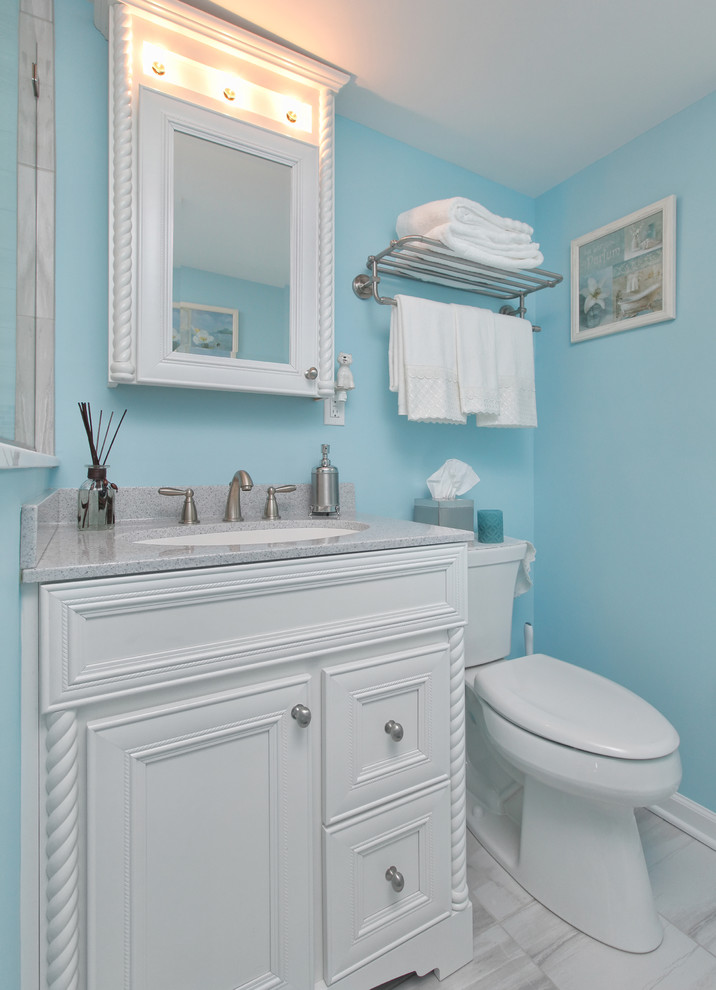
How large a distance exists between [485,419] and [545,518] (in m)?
0.55

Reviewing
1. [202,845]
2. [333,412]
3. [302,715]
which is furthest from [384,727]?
[333,412]

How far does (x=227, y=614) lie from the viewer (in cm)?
81

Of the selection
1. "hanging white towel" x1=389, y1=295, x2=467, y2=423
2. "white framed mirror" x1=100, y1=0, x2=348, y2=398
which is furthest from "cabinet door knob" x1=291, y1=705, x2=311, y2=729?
"hanging white towel" x1=389, y1=295, x2=467, y2=423

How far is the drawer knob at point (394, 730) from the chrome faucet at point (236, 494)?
639mm

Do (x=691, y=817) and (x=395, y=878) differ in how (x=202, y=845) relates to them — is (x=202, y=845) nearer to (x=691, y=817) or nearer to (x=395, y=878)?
(x=395, y=878)

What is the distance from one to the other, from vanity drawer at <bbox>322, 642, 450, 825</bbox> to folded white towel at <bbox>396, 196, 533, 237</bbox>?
1.22 m

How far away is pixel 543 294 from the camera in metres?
1.98

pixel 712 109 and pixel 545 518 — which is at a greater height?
pixel 712 109

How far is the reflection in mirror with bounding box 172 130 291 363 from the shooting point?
1220 mm

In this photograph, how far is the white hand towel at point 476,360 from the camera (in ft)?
5.28

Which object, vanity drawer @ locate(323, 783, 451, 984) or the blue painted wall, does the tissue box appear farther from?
vanity drawer @ locate(323, 783, 451, 984)

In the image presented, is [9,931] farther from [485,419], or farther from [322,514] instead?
[485,419]

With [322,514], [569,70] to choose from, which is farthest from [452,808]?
[569,70]

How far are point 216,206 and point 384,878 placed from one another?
1.59 metres
